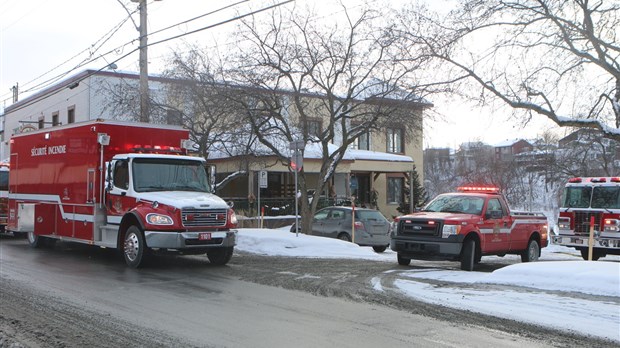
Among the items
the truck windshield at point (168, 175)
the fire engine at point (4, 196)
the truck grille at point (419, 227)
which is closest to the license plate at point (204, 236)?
the truck windshield at point (168, 175)

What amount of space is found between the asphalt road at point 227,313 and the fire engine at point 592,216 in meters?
8.93

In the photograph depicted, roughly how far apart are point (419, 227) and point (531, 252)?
4.11 m

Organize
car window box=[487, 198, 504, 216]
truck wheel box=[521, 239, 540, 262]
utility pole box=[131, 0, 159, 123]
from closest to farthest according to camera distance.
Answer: car window box=[487, 198, 504, 216]
truck wheel box=[521, 239, 540, 262]
utility pole box=[131, 0, 159, 123]

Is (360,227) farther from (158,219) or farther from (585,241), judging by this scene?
(158,219)

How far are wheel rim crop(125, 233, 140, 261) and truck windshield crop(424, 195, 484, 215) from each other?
6.95 metres

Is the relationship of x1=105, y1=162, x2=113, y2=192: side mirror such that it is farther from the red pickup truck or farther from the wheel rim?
the red pickup truck

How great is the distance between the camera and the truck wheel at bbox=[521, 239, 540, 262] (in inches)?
592

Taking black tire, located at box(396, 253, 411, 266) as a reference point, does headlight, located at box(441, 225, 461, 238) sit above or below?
above

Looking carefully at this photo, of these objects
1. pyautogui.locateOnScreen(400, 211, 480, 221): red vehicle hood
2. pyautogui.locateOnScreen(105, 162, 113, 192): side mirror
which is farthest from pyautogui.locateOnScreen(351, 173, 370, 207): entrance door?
pyautogui.locateOnScreen(105, 162, 113, 192): side mirror

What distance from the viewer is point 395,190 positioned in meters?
40.9


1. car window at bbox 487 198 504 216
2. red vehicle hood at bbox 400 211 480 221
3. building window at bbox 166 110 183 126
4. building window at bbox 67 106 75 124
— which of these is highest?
building window at bbox 67 106 75 124

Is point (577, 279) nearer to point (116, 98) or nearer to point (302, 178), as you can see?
point (302, 178)

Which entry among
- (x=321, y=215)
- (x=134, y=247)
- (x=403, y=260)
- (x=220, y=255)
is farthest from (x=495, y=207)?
(x=134, y=247)

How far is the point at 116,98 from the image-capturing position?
28.2m
